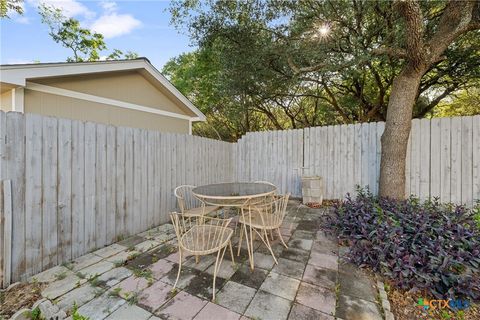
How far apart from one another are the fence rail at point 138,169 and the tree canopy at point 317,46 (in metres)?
1.84

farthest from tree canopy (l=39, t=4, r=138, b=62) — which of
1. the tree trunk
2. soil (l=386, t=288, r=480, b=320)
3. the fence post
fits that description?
soil (l=386, t=288, r=480, b=320)

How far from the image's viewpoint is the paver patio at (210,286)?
→ 5.42 ft

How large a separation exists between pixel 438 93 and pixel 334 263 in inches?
371

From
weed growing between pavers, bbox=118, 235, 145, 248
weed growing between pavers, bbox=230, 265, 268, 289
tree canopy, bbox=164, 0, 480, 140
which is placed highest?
tree canopy, bbox=164, 0, 480, 140

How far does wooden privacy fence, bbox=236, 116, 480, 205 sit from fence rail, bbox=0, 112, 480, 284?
2cm

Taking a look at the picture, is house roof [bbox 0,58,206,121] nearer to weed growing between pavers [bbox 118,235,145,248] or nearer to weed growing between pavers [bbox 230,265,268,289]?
weed growing between pavers [bbox 118,235,145,248]

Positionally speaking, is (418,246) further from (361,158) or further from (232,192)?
(361,158)

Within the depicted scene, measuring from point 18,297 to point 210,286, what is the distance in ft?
5.55

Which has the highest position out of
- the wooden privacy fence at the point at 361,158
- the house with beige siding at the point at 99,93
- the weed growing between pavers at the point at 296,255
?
the house with beige siding at the point at 99,93

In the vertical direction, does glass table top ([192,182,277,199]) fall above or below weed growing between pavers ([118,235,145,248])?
above

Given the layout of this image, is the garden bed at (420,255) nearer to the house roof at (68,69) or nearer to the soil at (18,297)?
the soil at (18,297)

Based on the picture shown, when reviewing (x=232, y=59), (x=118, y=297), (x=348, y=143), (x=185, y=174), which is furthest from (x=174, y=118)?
(x=118, y=297)

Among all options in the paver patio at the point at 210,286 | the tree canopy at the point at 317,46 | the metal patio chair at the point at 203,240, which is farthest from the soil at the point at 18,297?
the tree canopy at the point at 317,46

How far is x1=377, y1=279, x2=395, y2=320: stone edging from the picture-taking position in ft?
5.27
